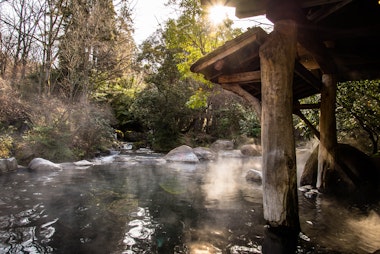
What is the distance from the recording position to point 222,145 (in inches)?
766

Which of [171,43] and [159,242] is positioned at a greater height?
[171,43]

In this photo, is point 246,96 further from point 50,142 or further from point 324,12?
point 50,142

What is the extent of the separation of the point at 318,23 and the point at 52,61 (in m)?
15.5

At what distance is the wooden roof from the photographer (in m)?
3.69

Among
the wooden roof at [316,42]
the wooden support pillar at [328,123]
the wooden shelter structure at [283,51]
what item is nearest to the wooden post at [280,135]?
the wooden shelter structure at [283,51]

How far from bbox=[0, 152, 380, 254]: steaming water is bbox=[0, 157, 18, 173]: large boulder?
1711mm

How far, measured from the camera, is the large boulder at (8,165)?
934 centimetres

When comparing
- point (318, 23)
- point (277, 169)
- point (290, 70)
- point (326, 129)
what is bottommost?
point (277, 169)

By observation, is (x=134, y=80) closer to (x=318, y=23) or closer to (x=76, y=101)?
(x=76, y=101)

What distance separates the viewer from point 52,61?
49.9 ft

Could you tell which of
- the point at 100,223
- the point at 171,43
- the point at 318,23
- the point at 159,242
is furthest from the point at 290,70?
the point at 171,43

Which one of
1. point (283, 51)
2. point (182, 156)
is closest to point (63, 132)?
point (182, 156)

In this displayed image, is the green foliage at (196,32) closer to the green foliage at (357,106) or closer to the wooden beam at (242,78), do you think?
the green foliage at (357,106)

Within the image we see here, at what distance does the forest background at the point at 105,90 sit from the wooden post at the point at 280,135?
587 centimetres
